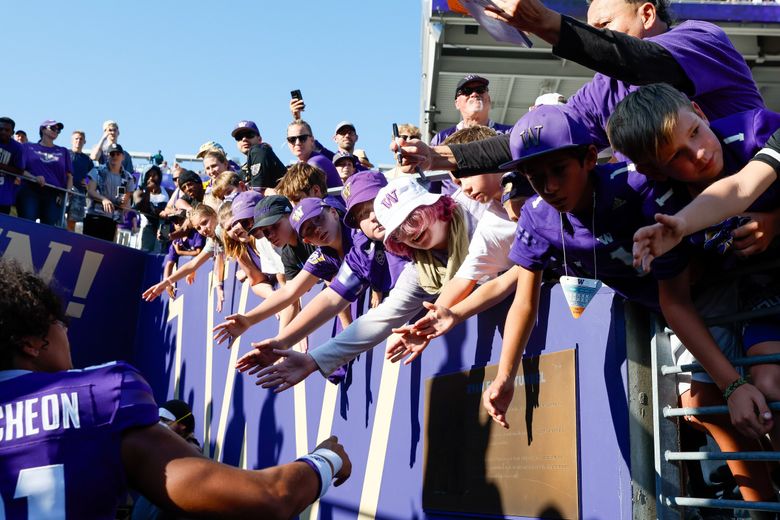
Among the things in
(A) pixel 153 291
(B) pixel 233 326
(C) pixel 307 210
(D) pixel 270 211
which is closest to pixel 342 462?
(B) pixel 233 326

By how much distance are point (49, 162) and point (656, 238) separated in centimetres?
1177

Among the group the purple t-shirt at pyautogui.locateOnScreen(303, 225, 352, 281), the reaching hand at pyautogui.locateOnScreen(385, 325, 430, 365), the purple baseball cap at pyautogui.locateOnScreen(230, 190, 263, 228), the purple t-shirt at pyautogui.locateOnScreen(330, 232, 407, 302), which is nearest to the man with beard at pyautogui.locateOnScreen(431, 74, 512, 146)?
the purple t-shirt at pyautogui.locateOnScreen(303, 225, 352, 281)

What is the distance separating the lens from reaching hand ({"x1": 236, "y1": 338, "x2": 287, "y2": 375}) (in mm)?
4414

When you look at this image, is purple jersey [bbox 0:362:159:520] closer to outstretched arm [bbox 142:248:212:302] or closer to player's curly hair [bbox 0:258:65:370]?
→ player's curly hair [bbox 0:258:65:370]

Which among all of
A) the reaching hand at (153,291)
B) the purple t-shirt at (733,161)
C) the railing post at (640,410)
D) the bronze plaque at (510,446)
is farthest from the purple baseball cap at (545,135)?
the reaching hand at (153,291)

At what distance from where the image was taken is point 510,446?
4.04 m

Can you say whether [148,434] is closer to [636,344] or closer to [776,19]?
[636,344]

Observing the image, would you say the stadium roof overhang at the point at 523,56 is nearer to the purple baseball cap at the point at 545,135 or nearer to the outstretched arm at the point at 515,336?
the outstretched arm at the point at 515,336

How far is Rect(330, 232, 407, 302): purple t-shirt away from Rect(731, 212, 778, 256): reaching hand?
8.86ft

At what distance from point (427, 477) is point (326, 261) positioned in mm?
1832

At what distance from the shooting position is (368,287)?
584 centimetres

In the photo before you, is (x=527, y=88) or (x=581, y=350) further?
(x=527, y=88)

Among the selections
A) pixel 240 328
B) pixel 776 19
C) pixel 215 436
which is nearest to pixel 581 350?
pixel 240 328

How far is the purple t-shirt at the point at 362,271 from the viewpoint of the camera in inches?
212
